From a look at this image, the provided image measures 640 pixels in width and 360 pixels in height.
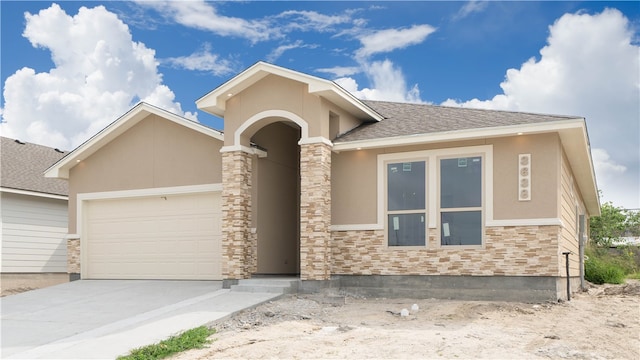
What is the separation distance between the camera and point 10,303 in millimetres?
15055

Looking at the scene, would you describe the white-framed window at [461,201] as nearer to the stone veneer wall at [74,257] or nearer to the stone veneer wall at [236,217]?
the stone veneer wall at [236,217]

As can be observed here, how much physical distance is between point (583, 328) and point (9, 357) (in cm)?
930

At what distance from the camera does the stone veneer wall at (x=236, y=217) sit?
14.8 metres

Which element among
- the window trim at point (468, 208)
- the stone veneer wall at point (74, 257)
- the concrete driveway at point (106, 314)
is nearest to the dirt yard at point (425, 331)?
the concrete driveway at point (106, 314)

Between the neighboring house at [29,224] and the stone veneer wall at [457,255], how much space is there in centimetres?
1067

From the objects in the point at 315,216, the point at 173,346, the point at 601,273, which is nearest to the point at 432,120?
the point at 315,216

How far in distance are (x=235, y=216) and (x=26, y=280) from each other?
9.48 metres

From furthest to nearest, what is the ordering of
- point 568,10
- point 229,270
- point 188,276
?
1. point 188,276
2. point 568,10
3. point 229,270

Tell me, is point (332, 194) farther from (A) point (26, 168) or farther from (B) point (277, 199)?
(A) point (26, 168)

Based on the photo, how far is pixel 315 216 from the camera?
1409 centimetres

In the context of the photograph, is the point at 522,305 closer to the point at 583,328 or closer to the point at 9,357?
the point at 583,328

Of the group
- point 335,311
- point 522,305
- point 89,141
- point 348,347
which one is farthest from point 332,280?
point 89,141

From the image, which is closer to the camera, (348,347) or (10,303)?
(348,347)

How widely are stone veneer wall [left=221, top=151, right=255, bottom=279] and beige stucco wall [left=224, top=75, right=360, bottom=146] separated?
533mm
